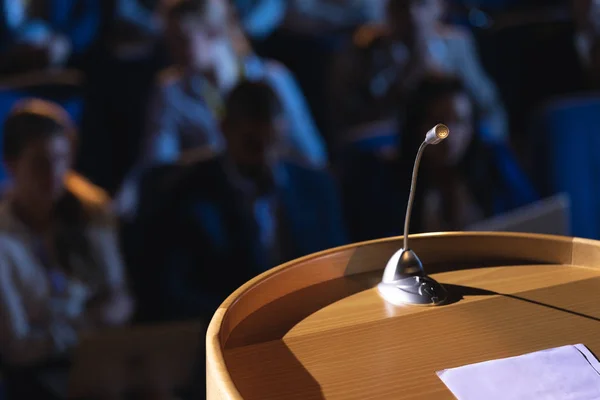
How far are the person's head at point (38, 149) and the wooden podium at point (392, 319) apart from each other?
145 centimetres

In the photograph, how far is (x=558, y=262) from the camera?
119cm

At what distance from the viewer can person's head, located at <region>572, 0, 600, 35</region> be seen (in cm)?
355

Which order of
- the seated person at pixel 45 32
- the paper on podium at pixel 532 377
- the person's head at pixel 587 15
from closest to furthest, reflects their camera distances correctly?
the paper on podium at pixel 532 377 < the seated person at pixel 45 32 < the person's head at pixel 587 15

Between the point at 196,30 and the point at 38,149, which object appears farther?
the point at 196,30

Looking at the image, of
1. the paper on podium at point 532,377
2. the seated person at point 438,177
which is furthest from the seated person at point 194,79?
the paper on podium at point 532,377

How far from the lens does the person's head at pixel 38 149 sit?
224 cm

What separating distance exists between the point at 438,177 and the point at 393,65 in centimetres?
55

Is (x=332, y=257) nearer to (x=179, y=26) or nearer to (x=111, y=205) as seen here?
(x=111, y=205)

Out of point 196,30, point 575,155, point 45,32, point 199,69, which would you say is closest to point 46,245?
point 45,32

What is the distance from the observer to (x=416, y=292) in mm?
1014

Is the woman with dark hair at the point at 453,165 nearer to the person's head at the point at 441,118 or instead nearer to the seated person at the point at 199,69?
the person's head at the point at 441,118

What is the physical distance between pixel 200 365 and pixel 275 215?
2.05 feet

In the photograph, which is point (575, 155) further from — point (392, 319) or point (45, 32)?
point (392, 319)

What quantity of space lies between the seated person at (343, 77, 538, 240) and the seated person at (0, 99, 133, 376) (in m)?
1.08
